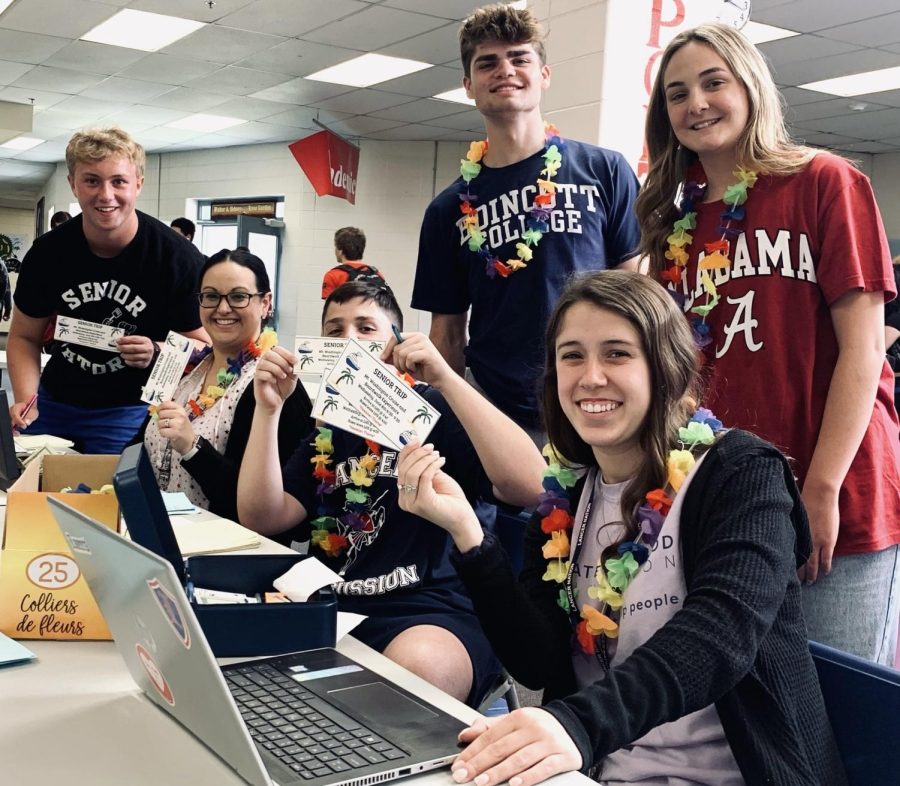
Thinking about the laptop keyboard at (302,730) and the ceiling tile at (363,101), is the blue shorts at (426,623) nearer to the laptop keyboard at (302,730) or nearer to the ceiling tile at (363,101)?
the laptop keyboard at (302,730)

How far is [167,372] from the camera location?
244 centimetres

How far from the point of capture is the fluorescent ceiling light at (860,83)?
7.34 meters

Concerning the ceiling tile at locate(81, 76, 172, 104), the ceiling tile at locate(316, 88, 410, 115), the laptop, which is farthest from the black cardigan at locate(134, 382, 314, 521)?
the ceiling tile at locate(81, 76, 172, 104)

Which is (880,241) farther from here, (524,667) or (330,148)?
(330,148)

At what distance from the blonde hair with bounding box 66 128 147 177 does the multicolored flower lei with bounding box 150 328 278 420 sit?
0.88m

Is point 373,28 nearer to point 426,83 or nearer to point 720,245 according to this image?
point 426,83

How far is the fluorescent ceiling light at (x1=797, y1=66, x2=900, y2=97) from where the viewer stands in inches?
289

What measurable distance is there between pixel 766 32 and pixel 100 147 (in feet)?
16.3

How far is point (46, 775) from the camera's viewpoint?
0.95 m

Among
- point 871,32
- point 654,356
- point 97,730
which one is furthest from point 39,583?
point 871,32

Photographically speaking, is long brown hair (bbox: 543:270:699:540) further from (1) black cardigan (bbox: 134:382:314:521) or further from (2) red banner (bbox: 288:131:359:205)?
(2) red banner (bbox: 288:131:359:205)

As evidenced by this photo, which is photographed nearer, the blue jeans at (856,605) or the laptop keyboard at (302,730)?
the laptop keyboard at (302,730)

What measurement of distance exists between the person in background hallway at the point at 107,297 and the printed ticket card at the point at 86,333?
0.34 ft

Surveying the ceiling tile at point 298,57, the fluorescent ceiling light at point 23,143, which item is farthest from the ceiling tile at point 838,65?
the fluorescent ceiling light at point 23,143
